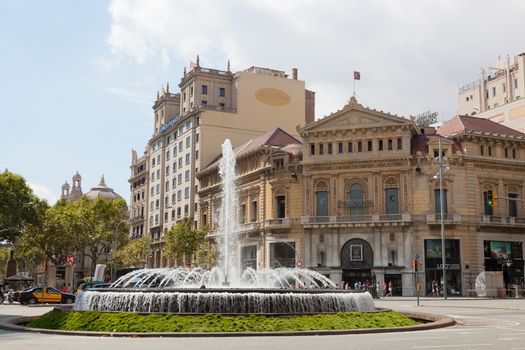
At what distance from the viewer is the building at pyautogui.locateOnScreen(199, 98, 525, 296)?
6688 cm

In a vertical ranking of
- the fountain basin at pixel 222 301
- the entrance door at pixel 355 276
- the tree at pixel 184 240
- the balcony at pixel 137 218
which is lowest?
the fountain basin at pixel 222 301

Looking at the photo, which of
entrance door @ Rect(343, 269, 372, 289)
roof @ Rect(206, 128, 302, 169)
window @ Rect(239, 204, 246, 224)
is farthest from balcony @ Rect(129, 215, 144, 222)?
entrance door @ Rect(343, 269, 372, 289)

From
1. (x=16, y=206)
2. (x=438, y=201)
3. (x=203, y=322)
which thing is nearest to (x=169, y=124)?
(x=16, y=206)

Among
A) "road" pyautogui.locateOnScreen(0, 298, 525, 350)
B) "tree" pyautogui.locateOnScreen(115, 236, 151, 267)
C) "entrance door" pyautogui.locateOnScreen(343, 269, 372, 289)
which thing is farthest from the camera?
"tree" pyautogui.locateOnScreen(115, 236, 151, 267)

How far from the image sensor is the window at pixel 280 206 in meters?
73.8

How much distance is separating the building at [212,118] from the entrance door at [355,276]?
2872cm

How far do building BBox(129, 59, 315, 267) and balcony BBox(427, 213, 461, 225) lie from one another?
112 ft

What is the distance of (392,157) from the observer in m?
68.9

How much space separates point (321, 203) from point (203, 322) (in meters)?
51.5

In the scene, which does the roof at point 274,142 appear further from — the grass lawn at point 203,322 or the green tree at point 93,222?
the grass lawn at point 203,322

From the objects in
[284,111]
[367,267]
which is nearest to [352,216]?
[367,267]

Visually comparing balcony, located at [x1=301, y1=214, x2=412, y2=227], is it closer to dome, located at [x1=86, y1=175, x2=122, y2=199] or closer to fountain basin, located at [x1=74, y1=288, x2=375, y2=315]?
fountain basin, located at [x1=74, y1=288, x2=375, y2=315]

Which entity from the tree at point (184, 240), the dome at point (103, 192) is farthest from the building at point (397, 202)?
the dome at point (103, 192)

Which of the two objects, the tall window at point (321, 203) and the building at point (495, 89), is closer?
the tall window at point (321, 203)
